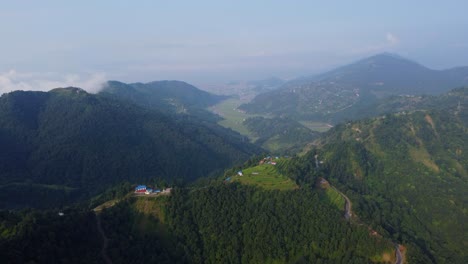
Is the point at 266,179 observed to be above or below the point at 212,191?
below

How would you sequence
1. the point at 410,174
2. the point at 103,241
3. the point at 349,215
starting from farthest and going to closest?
the point at 410,174 < the point at 349,215 < the point at 103,241

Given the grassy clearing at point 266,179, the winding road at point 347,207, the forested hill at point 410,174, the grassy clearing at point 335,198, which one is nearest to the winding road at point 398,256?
the forested hill at point 410,174

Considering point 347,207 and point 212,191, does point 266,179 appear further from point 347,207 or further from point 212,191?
point 347,207

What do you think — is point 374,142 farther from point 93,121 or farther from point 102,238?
point 93,121

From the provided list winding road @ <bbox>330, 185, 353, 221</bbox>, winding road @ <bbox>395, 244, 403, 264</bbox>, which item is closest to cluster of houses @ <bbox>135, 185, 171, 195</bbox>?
winding road @ <bbox>330, 185, 353, 221</bbox>

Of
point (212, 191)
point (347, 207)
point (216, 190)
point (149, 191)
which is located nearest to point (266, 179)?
point (216, 190)

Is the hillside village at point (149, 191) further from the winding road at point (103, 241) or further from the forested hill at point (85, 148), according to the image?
the forested hill at point (85, 148)

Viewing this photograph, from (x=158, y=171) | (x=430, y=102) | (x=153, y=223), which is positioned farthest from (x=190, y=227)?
(x=430, y=102)
